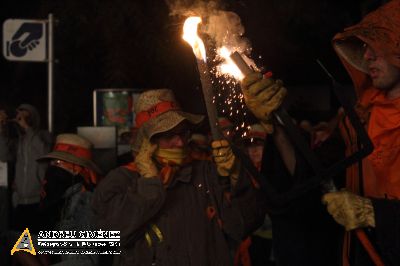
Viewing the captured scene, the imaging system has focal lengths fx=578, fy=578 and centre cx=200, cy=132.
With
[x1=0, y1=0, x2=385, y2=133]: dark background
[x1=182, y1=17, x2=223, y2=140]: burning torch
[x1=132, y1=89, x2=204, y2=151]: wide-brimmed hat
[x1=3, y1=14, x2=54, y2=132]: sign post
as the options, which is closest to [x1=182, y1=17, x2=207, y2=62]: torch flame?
[x1=182, y1=17, x2=223, y2=140]: burning torch

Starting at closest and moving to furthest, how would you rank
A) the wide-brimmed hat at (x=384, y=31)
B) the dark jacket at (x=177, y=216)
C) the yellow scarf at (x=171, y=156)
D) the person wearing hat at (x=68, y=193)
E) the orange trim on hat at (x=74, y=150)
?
the wide-brimmed hat at (x=384, y=31) < the dark jacket at (x=177, y=216) < the yellow scarf at (x=171, y=156) < the person wearing hat at (x=68, y=193) < the orange trim on hat at (x=74, y=150)

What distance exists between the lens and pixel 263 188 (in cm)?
236

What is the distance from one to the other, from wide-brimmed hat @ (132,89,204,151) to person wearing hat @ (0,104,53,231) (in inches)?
126

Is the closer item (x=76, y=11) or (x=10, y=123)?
(x=10, y=123)

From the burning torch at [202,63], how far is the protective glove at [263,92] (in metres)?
0.29

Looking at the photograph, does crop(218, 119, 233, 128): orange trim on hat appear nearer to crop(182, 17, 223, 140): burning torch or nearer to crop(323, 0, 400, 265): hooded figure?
crop(182, 17, 223, 140): burning torch

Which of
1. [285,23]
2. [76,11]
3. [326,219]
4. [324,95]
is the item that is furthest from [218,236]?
[324,95]

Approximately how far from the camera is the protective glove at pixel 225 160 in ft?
9.56

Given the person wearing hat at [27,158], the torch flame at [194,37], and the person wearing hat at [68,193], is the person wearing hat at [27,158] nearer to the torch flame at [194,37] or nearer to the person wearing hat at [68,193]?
the person wearing hat at [68,193]

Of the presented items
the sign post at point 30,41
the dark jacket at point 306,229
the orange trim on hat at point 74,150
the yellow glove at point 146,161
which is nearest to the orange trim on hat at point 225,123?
the dark jacket at point 306,229

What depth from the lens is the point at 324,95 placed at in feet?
35.7

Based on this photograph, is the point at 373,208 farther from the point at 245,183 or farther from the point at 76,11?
the point at 76,11

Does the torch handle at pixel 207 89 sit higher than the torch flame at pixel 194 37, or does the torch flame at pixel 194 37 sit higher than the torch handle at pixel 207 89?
the torch flame at pixel 194 37

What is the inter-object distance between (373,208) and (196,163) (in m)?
1.42
